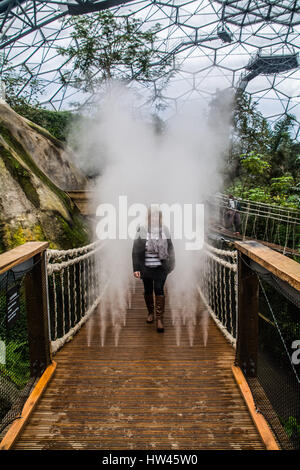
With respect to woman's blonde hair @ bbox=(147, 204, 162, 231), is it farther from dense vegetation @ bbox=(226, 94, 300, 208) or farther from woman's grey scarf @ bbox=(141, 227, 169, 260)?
dense vegetation @ bbox=(226, 94, 300, 208)

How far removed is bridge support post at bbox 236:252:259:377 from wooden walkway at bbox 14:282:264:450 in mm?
169

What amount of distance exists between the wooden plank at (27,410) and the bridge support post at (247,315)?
4.20 ft

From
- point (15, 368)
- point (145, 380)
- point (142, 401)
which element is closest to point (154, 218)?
point (145, 380)

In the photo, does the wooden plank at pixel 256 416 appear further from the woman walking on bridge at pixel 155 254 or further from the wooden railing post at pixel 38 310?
the wooden railing post at pixel 38 310

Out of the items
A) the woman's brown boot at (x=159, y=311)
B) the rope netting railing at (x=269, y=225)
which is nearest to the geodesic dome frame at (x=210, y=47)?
the rope netting railing at (x=269, y=225)

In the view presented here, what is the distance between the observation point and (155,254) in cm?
276

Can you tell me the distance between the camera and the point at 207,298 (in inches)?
145

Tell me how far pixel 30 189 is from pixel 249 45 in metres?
18.3

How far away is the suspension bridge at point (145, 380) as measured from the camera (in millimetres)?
1495

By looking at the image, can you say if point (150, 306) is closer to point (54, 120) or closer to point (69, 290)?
point (69, 290)

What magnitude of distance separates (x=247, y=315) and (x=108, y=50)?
350 inches

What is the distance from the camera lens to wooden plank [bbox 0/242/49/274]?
4.61ft

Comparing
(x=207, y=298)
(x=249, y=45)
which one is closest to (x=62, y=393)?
(x=207, y=298)

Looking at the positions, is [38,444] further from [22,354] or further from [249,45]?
[249,45]
